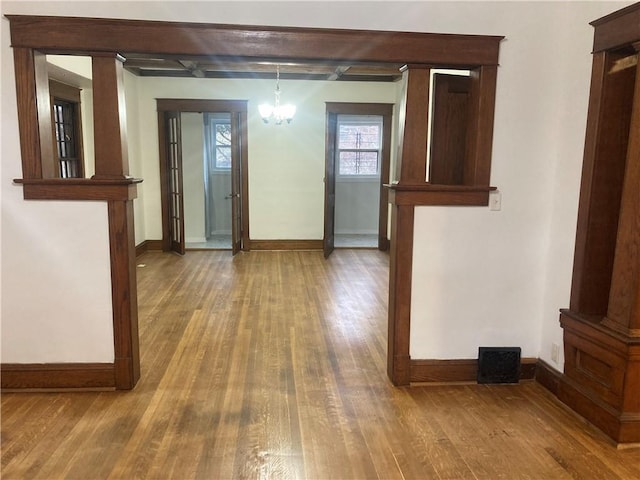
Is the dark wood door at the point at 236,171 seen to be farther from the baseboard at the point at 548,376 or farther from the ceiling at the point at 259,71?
the baseboard at the point at 548,376

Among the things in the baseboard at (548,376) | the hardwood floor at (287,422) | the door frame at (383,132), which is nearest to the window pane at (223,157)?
the door frame at (383,132)

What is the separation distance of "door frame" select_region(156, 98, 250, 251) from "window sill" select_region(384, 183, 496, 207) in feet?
15.9

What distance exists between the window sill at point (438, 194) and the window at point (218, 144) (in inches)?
264

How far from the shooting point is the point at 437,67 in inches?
119

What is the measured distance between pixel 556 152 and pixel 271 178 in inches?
204

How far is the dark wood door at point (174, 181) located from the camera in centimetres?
739

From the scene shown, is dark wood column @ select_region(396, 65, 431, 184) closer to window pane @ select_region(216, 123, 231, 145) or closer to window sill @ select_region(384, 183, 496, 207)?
window sill @ select_region(384, 183, 496, 207)

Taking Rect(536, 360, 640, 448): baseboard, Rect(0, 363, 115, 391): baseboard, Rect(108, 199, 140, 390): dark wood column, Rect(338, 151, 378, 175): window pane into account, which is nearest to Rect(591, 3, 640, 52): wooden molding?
Rect(536, 360, 640, 448): baseboard

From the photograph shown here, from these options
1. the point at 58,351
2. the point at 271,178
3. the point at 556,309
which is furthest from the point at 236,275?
the point at 556,309

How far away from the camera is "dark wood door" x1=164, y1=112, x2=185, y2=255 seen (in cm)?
739

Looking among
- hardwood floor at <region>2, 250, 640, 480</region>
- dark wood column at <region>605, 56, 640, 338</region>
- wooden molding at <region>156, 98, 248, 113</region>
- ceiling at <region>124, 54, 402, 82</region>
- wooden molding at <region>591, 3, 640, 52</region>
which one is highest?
ceiling at <region>124, 54, 402, 82</region>

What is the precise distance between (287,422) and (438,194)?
1650 millimetres

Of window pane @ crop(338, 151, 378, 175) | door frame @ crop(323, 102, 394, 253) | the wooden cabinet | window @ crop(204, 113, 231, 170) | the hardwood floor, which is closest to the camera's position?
the hardwood floor

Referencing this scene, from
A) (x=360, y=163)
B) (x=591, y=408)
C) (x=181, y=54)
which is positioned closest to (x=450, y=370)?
(x=591, y=408)
